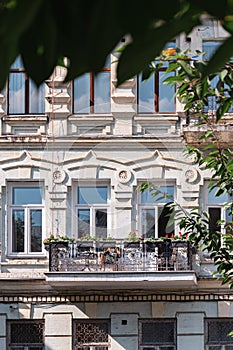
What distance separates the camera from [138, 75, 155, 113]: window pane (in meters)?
15.4

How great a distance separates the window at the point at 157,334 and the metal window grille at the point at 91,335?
521 millimetres

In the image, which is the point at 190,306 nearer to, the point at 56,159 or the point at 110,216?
the point at 110,216

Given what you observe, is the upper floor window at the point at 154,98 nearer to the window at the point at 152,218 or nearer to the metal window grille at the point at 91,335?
the window at the point at 152,218

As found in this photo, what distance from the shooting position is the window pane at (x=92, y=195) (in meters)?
15.2

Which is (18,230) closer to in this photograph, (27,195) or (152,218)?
(27,195)

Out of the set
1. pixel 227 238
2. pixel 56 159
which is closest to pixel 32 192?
pixel 56 159

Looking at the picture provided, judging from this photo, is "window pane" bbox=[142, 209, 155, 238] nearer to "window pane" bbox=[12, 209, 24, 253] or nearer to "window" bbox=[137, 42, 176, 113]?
"window" bbox=[137, 42, 176, 113]

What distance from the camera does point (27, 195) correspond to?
15.3 m

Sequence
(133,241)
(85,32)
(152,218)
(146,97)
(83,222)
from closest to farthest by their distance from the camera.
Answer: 1. (85,32)
2. (133,241)
3. (152,218)
4. (83,222)
5. (146,97)

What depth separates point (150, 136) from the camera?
15.5m

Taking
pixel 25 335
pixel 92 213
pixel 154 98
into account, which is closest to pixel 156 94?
pixel 154 98

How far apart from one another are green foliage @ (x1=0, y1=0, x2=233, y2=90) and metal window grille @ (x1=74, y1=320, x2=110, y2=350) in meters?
14.2

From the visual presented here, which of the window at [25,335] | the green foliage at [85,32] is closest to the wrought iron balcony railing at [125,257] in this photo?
the window at [25,335]

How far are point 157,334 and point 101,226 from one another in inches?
70.5
